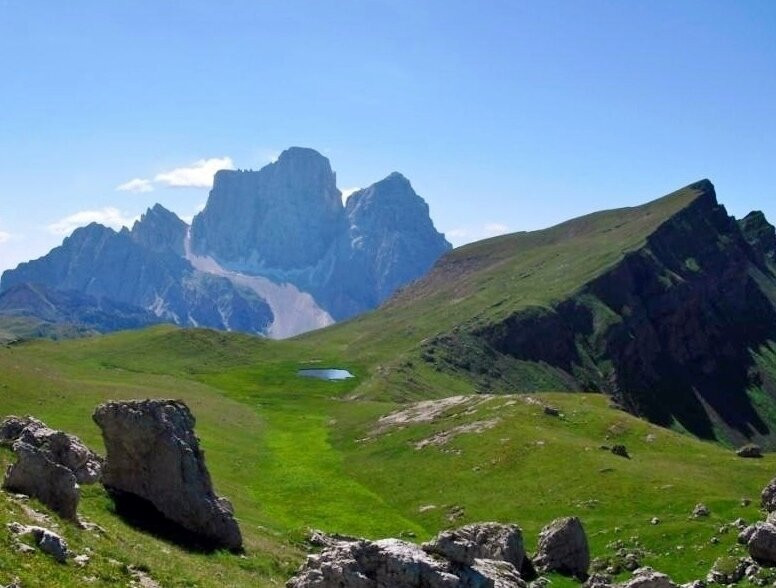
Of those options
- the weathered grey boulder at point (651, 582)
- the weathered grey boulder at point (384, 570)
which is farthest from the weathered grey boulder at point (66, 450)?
the weathered grey boulder at point (651, 582)

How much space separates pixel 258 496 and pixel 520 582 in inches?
1870

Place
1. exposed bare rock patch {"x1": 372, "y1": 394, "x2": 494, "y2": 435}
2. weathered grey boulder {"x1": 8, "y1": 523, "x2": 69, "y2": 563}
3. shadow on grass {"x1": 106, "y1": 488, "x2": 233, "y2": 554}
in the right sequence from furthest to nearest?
exposed bare rock patch {"x1": 372, "y1": 394, "x2": 494, "y2": 435} < shadow on grass {"x1": 106, "y1": 488, "x2": 233, "y2": 554} < weathered grey boulder {"x1": 8, "y1": 523, "x2": 69, "y2": 563}

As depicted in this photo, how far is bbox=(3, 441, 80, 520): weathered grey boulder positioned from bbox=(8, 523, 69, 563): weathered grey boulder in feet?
19.7

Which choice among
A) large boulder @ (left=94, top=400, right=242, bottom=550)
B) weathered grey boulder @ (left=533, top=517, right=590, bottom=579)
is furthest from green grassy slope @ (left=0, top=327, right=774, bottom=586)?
weathered grey boulder @ (left=533, top=517, right=590, bottom=579)

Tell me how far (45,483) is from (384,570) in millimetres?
15614

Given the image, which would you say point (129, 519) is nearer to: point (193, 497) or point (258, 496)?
point (193, 497)

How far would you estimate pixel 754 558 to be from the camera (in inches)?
1916

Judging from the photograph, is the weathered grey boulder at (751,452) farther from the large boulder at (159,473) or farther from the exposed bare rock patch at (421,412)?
the large boulder at (159,473)

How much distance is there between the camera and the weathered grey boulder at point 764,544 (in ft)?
156

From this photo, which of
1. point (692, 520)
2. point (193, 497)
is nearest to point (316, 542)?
point (193, 497)

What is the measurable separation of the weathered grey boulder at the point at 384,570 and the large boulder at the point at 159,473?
1431 centimetres

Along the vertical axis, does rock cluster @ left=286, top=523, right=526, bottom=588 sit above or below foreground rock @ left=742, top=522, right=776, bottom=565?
above

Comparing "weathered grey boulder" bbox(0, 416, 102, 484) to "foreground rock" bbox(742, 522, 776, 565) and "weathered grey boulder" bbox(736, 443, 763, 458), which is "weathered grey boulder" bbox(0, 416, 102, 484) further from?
"weathered grey boulder" bbox(736, 443, 763, 458)

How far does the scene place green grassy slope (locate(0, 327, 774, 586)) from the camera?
3862 centimetres
